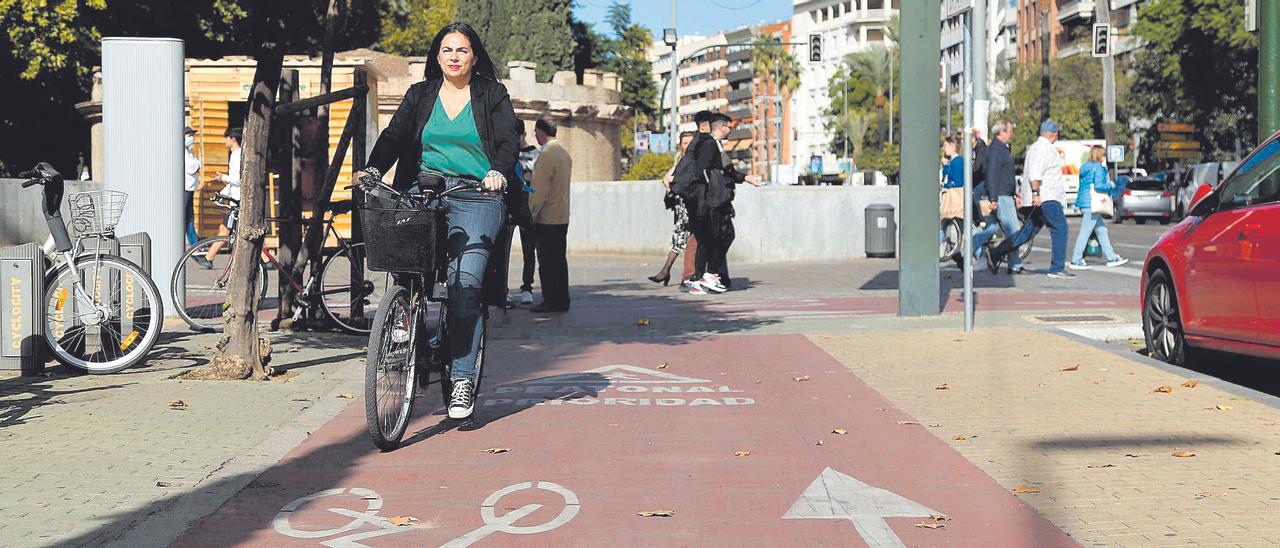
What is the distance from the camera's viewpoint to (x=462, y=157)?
7703mm

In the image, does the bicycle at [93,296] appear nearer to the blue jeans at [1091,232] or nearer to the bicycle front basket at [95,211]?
the bicycle front basket at [95,211]

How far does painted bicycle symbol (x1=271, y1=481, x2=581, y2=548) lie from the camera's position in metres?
5.47

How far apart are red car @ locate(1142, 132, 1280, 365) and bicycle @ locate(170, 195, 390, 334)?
5.32 metres

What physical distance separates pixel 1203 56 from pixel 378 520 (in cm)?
5161

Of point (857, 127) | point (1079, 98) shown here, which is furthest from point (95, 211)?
point (857, 127)

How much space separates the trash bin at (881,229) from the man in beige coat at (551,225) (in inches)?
364

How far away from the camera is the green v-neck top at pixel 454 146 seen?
7.69 m

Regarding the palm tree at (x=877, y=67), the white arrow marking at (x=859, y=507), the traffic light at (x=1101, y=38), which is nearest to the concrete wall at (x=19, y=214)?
the white arrow marking at (x=859, y=507)

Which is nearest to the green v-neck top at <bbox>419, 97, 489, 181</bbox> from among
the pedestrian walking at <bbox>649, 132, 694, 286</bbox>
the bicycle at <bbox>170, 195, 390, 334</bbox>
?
the bicycle at <bbox>170, 195, 390, 334</bbox>

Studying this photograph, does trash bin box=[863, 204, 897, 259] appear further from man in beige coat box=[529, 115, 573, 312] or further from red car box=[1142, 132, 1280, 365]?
red car box=[1142, 132, 1280, 365]

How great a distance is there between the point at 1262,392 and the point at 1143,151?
73.6m

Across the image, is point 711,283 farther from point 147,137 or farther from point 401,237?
point 401,237

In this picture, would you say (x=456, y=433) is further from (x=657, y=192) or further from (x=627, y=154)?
(x=627, y=154)

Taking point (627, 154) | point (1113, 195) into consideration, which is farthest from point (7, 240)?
point (627, 154)
